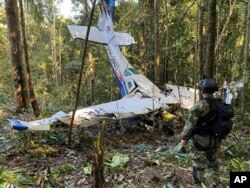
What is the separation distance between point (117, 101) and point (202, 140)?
5283 mm

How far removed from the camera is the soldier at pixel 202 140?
14.8 ft

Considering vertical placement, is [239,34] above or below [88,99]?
above

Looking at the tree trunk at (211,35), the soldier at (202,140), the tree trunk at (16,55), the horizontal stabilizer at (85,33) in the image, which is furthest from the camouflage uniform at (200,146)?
the tree trunk at (16,55)

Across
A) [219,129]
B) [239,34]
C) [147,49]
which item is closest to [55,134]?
[219,129]

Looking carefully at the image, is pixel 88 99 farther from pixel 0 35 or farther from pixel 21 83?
pixel 0 35

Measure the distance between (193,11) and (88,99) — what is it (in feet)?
24.6

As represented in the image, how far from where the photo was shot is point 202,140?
4613mm

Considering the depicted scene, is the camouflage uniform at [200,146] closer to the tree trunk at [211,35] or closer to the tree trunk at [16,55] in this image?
the tree trunk at [211,35]

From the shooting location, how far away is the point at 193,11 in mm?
18078

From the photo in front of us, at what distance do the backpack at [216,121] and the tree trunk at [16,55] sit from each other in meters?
8.98

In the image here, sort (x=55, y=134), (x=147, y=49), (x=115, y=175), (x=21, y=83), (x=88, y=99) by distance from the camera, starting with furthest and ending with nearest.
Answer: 1. (x=88, y=99)
2. (x=147, y=49)
3. (x=21, y=83)
4. (x=55, y=134)
5. (x=115, y=175)

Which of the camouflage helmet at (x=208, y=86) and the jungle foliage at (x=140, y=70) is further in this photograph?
the jungle foliage at (x=140, y=70)

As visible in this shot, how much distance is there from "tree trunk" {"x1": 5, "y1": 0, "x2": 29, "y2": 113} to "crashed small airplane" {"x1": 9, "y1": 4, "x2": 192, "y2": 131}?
2.32m

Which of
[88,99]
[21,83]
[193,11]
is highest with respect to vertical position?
[193,11]
